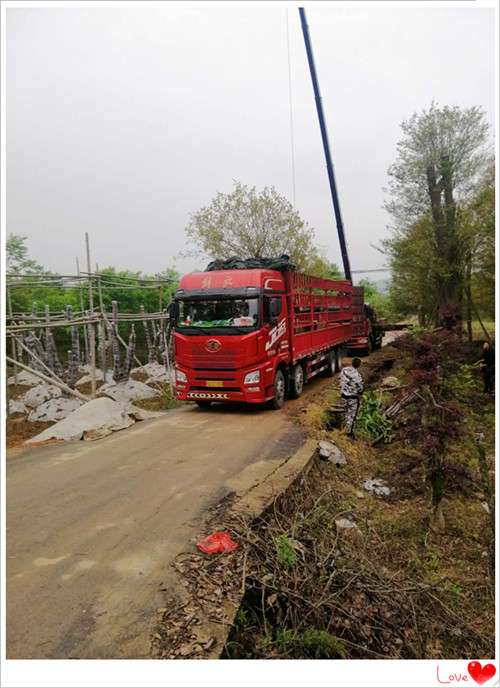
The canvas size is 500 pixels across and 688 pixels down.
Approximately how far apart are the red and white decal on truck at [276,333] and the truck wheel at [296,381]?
1.27 m

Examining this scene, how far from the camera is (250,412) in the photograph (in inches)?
350

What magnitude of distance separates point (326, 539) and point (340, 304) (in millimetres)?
10881

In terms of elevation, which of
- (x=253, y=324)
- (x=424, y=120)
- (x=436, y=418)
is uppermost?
(x=424, y=120)

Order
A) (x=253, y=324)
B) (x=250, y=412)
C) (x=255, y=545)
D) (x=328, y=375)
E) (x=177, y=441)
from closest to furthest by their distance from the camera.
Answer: (x=255, y=545)
(x=177, y=441)
(x=253, y=324)
(x=250, y=412)
(x=328, y=375)

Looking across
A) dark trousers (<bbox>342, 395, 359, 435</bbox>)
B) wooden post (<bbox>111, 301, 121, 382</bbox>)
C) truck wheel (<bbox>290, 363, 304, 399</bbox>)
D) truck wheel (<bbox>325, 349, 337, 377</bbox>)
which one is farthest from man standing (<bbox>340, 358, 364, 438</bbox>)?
wooden post (<bbox>111, 301, 121, 382</bbox>)

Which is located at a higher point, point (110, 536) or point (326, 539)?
point (110, 536)

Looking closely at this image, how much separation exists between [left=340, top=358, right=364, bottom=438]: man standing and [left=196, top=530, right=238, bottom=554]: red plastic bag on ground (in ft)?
15.5

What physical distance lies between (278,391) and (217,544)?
545cm

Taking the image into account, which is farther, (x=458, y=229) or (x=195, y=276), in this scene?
(x=458, y=229)

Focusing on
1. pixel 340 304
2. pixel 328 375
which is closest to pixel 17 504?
pixel 328 375

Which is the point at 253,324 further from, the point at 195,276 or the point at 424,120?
the point at 424,120

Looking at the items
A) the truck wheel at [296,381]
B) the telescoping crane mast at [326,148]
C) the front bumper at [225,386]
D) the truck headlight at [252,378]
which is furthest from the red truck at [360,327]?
the truck headlight at [252,378]

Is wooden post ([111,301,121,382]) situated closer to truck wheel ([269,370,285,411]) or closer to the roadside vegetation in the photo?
truck wheel ([269,370,285,411])

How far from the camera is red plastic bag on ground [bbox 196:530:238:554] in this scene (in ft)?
12.2
